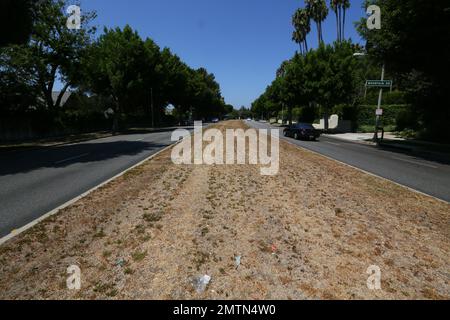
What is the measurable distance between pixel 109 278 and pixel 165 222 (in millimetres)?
1892

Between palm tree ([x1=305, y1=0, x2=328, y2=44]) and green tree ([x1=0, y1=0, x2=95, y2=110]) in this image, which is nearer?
green tree ([x1=0, y1=0, x2=95, y2=110])

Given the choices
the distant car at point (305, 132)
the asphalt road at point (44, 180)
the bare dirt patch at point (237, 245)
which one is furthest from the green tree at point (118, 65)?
the bare dirt patch at point (237, 245)

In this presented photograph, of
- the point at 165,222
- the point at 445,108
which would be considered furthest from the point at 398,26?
the point at 165,222

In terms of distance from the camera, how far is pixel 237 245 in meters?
4.46

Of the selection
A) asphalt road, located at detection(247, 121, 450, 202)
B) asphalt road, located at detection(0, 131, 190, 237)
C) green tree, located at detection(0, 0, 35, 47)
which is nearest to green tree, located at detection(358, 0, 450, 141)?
asphalt road, located at detection(247, 121, 450, 202)

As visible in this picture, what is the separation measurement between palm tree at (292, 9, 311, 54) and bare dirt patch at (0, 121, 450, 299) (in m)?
63.8

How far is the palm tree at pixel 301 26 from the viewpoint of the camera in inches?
2434

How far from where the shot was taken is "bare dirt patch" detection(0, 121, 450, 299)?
132 inches

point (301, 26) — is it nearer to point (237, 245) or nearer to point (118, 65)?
point (118, 65)

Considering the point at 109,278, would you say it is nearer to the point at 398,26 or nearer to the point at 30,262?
the point at 30,262

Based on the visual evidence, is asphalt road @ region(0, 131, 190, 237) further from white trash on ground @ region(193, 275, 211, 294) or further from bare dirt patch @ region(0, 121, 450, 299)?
white trash on ground @ region(193, 275, 211, 294)

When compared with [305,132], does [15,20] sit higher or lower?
higher

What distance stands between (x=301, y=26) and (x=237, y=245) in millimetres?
69502

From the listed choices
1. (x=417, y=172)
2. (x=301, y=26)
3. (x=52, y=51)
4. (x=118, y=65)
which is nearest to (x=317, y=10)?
(x=301, y=26)
